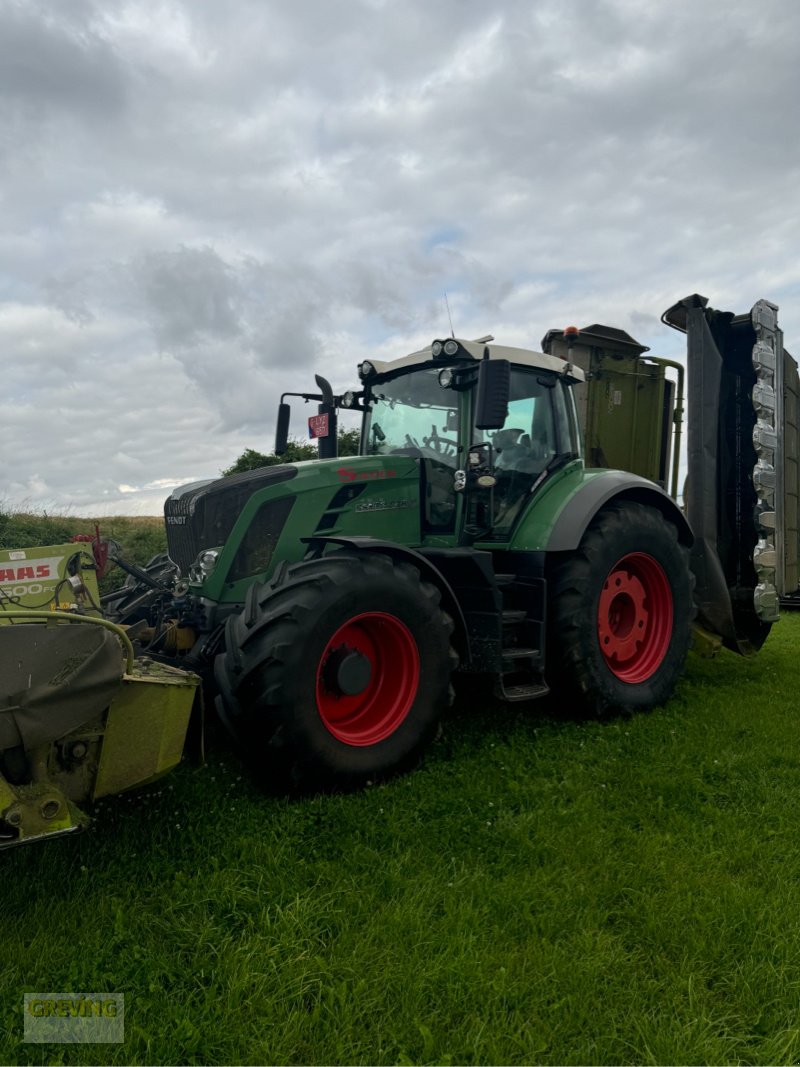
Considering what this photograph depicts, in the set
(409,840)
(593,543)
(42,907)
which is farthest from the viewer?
(593,543)

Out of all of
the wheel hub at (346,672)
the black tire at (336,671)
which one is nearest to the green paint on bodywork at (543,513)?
the black tire at (336,671)

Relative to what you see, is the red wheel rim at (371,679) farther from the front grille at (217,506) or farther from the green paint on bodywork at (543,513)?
the green paint on bodywork at (543,513)

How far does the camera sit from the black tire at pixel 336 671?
330 centimetres

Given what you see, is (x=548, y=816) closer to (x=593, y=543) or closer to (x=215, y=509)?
(x=593, y=543)

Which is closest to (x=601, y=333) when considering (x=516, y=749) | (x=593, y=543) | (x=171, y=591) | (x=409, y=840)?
(x=593, y=543)

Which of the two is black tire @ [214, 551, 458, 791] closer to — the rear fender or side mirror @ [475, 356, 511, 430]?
side mirror @ [475, 356, 511, 430]

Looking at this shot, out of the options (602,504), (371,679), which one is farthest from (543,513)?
(371,679)

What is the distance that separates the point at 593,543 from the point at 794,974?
9.28ft

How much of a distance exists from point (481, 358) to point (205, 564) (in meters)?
2.14

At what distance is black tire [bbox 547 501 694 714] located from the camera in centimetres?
479

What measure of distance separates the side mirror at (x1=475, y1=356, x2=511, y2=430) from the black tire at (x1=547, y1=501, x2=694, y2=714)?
4.01ft

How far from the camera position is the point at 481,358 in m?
4.77

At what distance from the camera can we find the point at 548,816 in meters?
3.44

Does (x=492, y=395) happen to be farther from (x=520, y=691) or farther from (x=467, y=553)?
(x=520, y=691)
